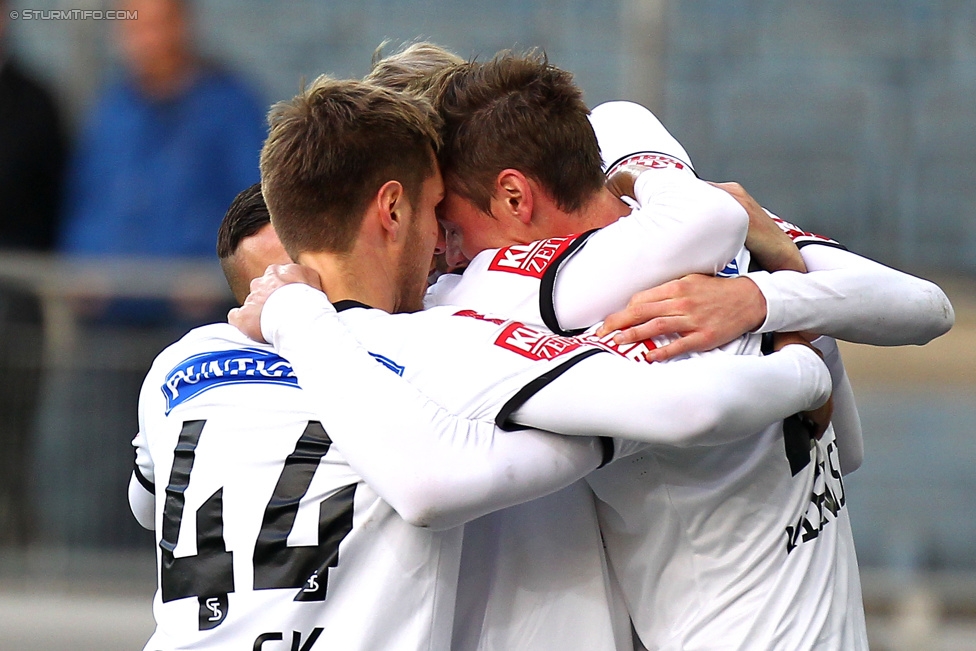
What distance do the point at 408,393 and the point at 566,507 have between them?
1.50 ft

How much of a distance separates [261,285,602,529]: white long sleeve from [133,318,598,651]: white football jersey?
7 centimetres

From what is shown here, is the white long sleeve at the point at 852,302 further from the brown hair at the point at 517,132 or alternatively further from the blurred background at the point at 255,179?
the blurred background at the point at 255,179

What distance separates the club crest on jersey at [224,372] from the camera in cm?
214

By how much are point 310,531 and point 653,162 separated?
3.01ft

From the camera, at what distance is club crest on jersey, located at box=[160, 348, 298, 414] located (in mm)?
2139

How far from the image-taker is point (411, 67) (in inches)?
103

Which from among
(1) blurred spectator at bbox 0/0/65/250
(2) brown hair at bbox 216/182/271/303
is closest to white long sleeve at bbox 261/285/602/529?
(2) brown hair at bbox 216/182/271/303

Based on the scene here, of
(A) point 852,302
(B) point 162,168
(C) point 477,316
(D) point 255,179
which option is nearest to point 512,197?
(C) point 477,316

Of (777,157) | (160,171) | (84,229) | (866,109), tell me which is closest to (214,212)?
(160,171)

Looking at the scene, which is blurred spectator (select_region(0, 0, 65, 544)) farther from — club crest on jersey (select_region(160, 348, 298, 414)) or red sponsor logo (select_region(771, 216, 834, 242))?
red sponsor logo (select_region(771, 216, 834, 242))

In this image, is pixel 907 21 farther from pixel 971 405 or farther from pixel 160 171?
pixel 160 171

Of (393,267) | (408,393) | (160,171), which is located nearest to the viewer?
(408,393)

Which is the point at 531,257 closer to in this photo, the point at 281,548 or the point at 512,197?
the point at 512,197

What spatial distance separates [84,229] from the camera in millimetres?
5191
